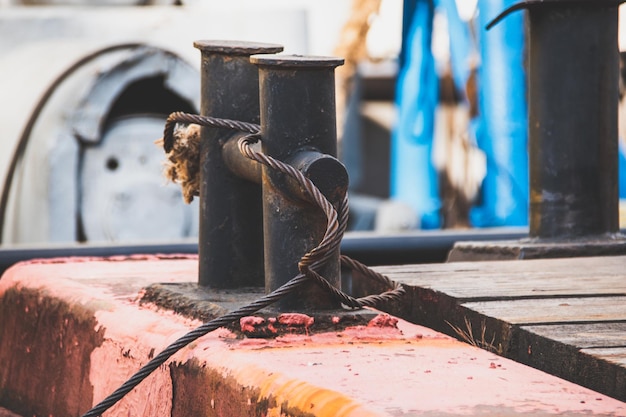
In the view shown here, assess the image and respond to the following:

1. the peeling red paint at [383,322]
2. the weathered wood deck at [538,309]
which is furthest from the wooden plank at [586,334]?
the peeling red paint at [383,322]

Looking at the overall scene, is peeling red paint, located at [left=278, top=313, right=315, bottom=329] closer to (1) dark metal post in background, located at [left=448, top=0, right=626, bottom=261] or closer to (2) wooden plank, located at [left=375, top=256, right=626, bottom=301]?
(2) wooden plank, located at [left=375, top=256, right=626, bottom=301]

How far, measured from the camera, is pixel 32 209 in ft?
20.8

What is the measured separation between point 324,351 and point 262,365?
14cm

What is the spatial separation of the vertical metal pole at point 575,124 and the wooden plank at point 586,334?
1.14 m

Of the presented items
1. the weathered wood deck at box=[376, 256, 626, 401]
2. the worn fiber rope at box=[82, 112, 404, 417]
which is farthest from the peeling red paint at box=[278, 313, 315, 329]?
the weathered wood deck at box=[376, 256, 626, 401]

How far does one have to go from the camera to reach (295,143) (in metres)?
2.19

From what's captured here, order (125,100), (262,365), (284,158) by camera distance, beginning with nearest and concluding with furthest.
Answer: (262,365) → (284,158) → (125,100)

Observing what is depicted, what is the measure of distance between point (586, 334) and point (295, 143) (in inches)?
21.4

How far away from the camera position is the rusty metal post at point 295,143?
2.18 metres

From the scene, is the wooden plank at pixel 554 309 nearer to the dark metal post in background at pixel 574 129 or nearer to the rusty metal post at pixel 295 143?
the rusty metal post at pixel 295 143

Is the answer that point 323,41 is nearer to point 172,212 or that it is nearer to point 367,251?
point 172,212

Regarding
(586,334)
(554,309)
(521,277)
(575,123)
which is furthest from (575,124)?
(586,334)

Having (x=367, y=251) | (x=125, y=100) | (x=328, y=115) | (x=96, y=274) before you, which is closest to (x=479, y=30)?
(x=125, y=100)

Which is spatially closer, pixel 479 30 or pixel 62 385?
pixel 62 385
